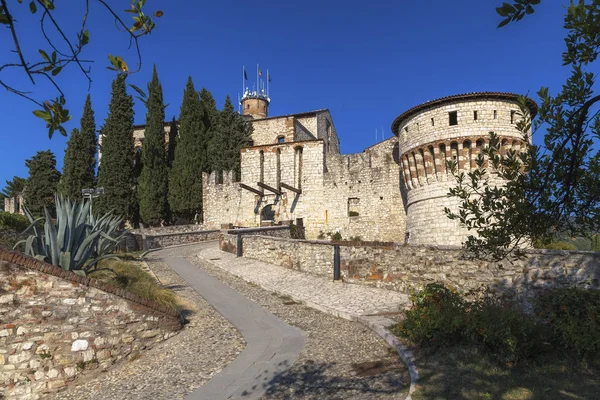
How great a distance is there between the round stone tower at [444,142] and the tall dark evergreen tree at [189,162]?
18977mm

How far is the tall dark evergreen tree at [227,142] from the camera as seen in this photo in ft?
113

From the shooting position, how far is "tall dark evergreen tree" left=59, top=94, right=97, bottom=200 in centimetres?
3435

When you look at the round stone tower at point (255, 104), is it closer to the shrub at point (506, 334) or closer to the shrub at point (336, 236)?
the shrub at point (336, 236)

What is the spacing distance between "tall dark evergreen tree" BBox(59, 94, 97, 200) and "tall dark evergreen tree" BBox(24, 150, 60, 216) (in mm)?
5796

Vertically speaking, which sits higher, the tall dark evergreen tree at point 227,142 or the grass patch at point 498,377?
the tall dark evergreen tree at point 227,142

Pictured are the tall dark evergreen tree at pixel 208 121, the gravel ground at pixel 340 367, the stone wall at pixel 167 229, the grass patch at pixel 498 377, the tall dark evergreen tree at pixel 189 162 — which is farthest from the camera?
the tall dark evergreen tree at pixel 208 121

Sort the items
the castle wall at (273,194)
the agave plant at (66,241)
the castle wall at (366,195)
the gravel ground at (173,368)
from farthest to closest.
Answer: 1. the castle wall at (273,194)
2. the castle wall at (366,195)
3. the agave plant at (66,241)
4. the gravel ground at (173,368)

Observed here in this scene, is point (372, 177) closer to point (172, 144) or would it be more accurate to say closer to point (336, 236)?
point (336, 236)

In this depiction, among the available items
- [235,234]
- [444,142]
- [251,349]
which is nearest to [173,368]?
[251,349]

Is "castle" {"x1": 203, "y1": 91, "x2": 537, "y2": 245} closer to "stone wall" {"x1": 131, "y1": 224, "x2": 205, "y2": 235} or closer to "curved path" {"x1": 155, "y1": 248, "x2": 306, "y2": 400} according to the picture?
"stone wall" {"x1": 131, "y1": 224, "x2": 205, "y2": 235}

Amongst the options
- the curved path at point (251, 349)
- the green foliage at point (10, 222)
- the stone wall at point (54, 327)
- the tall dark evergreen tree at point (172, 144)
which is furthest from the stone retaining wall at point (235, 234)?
the tall dark evergreen tree at point (172, 144)

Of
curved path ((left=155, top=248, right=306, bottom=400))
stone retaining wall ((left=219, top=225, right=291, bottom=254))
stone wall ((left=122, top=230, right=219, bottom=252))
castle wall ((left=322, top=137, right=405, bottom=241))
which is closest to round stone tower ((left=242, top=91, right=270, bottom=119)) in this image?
castle wall ((left=322, top=137, right=405, bottom=241))

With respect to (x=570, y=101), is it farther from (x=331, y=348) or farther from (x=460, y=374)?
(x=331, y=348)

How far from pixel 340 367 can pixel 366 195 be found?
2276cm
